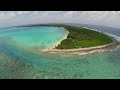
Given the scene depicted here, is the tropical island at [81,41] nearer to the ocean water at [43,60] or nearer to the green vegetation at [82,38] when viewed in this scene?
the green vegetation at [82,38]

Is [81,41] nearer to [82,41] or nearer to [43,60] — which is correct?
[82,41]

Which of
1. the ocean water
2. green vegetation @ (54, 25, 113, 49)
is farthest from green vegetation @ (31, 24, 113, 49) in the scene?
the ocean water

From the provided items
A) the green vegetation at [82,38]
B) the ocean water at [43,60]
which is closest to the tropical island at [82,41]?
the green vegetation at [82,38]

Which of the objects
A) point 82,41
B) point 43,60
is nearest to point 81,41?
point 82,41

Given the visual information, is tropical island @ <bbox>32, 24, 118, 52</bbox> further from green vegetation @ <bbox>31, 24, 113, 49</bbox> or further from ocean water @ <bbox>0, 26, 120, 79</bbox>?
ocean water @ <bbox>0, 26, 120, 79</bbox>
